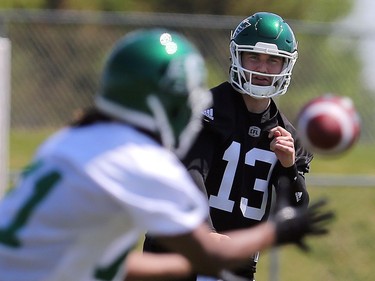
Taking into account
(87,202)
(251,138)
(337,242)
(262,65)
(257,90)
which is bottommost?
(87,202)

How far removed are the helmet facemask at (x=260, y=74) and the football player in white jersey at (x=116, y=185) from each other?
197 cm

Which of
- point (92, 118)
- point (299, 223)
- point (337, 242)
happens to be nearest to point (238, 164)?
point (299, 223)

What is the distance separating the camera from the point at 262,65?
5.73 metres

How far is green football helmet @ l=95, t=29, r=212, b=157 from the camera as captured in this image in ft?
11.7

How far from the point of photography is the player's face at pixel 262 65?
571 centimetres

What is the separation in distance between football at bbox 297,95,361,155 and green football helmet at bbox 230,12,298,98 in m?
1.17

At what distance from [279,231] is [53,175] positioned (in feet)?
2.76

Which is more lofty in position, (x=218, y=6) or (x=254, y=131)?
(x=218, y=6)

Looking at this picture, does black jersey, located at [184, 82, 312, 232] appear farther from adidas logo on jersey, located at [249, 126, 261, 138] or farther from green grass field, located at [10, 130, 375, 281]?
green grass field, located at [10, 130, 375, 281]

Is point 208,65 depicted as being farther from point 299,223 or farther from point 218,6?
point 299,223

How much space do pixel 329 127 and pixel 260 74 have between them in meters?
1.28

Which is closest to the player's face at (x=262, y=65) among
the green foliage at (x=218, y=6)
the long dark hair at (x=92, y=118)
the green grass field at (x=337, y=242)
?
the long dark hair at (x=92, y=118)

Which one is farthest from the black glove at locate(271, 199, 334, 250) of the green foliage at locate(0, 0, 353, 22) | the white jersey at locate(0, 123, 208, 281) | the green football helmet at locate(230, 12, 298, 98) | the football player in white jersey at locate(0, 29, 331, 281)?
the green foliage at locate(0, 0, 353, 22)

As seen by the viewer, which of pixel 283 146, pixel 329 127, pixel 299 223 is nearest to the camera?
pixel 299 223
